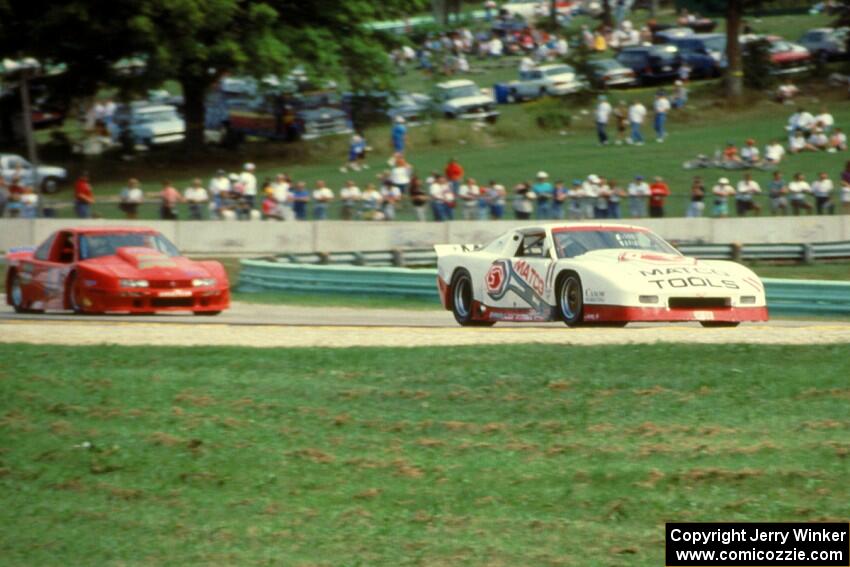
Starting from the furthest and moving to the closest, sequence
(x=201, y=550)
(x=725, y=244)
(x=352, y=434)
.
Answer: (x=725, y=244) → (x=352, y=434) → (x=201, y=550)

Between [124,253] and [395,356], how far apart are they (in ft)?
23.8

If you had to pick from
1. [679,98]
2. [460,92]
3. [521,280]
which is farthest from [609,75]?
[521,280]

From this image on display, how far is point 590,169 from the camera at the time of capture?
130 ft

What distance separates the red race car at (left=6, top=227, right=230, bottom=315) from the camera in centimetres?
1762

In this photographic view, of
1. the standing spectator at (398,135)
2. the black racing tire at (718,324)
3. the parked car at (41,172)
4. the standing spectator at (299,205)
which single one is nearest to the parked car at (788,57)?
the standing spectator at (398,135)

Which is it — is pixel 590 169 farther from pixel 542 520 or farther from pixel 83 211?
pixel 542 520

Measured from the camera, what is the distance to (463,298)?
56.4 ft

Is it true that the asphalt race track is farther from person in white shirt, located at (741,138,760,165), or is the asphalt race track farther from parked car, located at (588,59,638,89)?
parked car, located at (588,59,638,89)

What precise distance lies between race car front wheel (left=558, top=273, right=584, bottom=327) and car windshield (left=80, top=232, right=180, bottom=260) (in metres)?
5.55

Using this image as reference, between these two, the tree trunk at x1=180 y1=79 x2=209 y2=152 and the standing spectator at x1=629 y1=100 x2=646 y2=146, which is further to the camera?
the tree trunk at x1=180 y1=79 x2=209 y2=152

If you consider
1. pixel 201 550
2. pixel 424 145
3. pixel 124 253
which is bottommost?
pixel 201 550

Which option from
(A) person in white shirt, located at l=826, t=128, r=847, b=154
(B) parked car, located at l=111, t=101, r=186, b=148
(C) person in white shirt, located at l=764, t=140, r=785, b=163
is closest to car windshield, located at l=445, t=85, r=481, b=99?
(B) parked car, located at l=111, t=101, r=186, b=148

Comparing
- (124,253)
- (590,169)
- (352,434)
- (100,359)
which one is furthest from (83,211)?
(352,434)

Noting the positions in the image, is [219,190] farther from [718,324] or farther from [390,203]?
[718,324]
